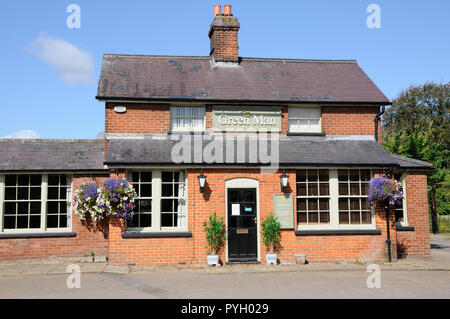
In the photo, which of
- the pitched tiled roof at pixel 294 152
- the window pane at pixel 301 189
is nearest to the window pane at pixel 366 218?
the pitched tiled roof at pixel 294 152

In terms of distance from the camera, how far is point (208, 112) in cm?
1440

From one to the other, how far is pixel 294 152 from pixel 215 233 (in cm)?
360

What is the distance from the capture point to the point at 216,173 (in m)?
13.2

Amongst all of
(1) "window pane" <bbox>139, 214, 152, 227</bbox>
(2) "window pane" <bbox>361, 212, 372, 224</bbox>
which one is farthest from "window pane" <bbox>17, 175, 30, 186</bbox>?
(2) "window pane" <bbox>361, 212, 372, 224</bbox>

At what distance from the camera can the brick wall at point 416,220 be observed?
49.0ft

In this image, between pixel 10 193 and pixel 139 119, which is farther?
pixel 139 119

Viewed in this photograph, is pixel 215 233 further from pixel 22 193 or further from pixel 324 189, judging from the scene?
pixel 22 193

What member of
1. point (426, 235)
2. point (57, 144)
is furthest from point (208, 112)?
point (426, 235)

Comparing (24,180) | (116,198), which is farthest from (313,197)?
(24,180)

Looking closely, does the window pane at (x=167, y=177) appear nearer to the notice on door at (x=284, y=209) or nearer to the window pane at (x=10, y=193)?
the notice on door at (x=284, y=209)

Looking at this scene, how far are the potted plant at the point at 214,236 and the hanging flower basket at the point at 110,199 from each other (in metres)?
2.33

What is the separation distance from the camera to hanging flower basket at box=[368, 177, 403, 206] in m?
13.2
